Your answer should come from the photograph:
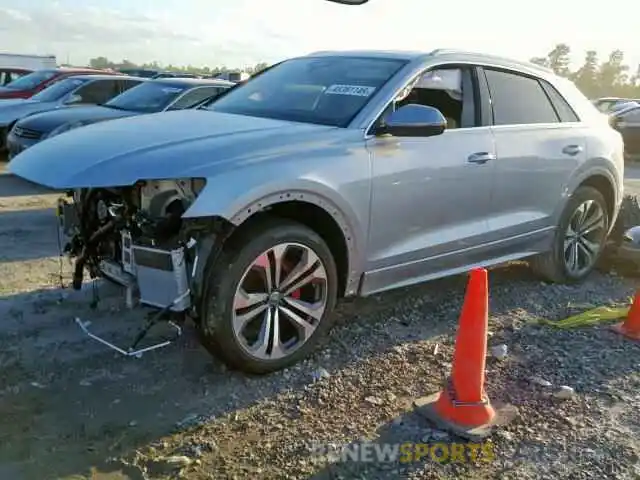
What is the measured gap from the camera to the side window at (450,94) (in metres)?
4.59

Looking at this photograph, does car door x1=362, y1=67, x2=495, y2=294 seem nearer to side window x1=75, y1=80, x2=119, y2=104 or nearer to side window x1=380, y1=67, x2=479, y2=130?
side window x1=380, y1=67, x2=479, y2=130

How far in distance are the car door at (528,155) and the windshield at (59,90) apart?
8.68 m

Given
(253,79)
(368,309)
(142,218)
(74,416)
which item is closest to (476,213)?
(368,309)

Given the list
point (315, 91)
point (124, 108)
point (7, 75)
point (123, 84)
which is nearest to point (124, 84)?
point (123, 84)

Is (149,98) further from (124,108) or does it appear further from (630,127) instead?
(630,127)

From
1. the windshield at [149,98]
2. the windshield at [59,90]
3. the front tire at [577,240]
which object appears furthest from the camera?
the windshield at [59,90]

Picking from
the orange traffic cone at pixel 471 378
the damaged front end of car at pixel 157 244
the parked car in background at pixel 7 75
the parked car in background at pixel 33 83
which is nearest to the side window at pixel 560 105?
the orange traffic cone at pixel 471 378

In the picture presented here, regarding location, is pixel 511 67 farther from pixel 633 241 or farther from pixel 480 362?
pixel 480 362

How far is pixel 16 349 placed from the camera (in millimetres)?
4141

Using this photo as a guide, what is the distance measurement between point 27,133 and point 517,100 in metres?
7.02

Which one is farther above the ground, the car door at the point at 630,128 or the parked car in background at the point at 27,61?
the parked car in background at the point at 27,61

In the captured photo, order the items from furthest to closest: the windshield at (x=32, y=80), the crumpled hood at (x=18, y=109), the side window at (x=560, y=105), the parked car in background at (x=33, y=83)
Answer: the windshield at (x=32, y=80) < the parked car in background at (x=33, y=83) < the crumpled hood at (x=18, y=109) < the side window at (x=560, y=105)

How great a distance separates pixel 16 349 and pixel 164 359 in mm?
894

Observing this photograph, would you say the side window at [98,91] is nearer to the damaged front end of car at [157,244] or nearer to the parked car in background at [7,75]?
the parked car in background at [7,75]
